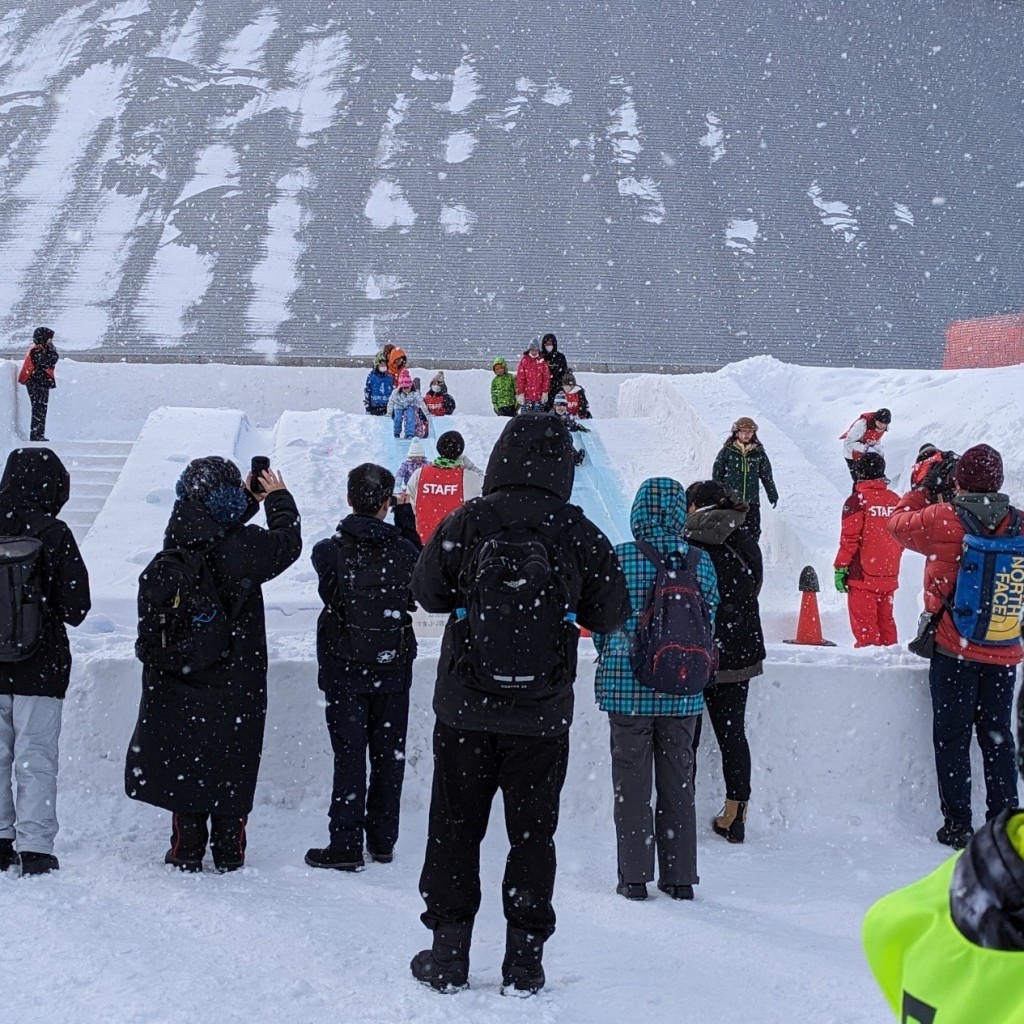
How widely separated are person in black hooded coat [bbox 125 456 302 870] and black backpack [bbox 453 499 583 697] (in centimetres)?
111

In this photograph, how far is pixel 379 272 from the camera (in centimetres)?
2614

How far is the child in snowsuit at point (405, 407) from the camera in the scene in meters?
12.5

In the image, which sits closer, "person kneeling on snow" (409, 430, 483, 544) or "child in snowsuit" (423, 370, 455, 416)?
"person kneeling on snow" (409, 430, 483, 544)

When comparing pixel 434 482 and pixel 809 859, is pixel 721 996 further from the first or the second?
pixel 434 482

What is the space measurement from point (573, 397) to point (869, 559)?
7067mm

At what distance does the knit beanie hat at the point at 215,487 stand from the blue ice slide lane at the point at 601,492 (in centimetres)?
685

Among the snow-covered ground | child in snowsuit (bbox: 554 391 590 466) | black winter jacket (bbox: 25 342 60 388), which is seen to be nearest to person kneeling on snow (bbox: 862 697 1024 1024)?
the snow-covered ground

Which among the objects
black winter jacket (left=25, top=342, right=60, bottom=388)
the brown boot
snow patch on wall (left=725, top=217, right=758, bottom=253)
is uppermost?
snow patch on wall (left=725, top=217, right=758, bottom=253)

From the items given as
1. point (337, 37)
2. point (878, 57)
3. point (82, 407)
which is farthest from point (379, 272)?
point (878, 57)

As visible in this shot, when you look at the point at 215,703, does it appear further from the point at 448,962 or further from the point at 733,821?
the point at 733,821

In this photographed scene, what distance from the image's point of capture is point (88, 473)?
472 inches

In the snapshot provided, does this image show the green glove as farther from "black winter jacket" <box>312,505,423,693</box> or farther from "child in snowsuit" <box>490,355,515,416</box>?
"child in snowsuit" <box>490,355,515,416</box>

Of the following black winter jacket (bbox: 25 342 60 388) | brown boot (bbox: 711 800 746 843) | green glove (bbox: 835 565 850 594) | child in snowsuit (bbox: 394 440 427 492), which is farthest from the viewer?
black winter jacket (bbox: 25 342 60 388)

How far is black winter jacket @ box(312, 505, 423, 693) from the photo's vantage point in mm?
4105
